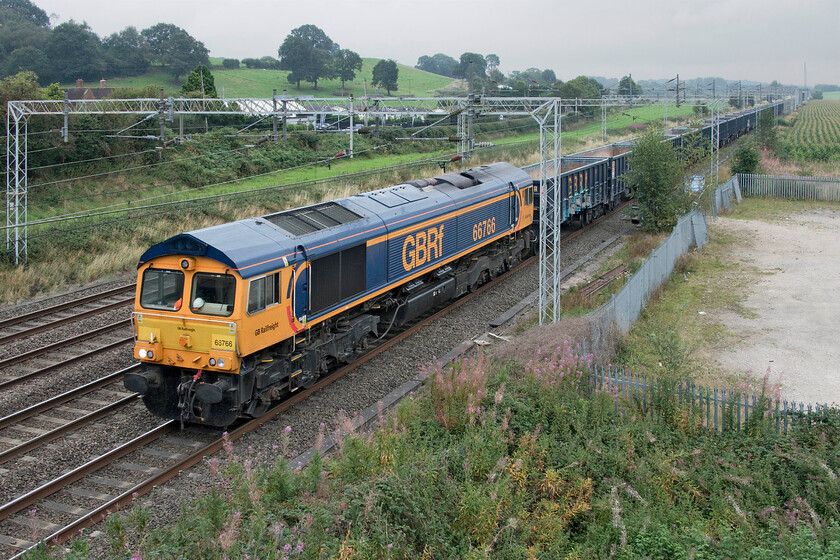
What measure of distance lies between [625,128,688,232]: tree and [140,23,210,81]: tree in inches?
2447

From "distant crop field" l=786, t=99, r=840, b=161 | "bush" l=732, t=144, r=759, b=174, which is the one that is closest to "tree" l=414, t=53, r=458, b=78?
"distant crop field" l=786, t=99, r=840, b=161

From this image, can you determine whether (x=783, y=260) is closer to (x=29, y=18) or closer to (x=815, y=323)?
(x=815, y=323)

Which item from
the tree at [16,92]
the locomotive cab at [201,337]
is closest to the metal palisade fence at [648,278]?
the locomotive cab at [201,337]

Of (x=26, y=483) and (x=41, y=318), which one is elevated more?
(x=41, y=318)

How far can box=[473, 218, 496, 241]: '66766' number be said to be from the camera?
66.2 ft

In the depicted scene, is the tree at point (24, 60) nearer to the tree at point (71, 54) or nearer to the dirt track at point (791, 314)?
the tree at point (71, 54)

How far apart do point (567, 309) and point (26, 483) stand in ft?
44.2

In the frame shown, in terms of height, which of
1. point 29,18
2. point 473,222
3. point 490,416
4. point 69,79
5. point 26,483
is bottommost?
point 26,483

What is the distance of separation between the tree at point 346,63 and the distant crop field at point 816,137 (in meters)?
53.4

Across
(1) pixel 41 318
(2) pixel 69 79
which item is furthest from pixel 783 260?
(2) pixel 69 79

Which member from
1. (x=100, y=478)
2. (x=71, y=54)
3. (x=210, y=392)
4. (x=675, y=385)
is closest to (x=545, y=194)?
(x=675, y=385)

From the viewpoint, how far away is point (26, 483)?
10.2 meters

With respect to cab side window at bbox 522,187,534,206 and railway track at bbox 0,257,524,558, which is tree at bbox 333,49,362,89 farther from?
railway track at bbox 0,257,524,558

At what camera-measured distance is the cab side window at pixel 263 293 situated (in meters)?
11.5
